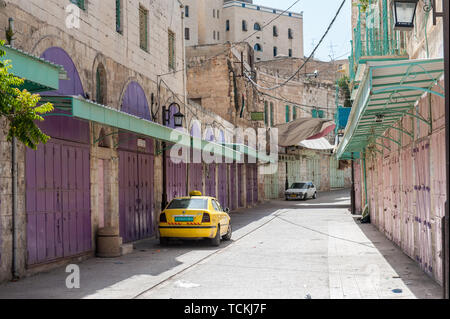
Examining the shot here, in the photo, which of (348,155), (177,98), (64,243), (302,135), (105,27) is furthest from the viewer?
(302,135)

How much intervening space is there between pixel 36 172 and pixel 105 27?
19.3ft

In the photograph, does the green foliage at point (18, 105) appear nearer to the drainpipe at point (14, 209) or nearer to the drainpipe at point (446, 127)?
the drainpipe at point (14, 209)

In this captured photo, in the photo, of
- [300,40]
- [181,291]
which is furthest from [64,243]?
[300,40]

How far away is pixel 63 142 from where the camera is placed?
1253 centimetres

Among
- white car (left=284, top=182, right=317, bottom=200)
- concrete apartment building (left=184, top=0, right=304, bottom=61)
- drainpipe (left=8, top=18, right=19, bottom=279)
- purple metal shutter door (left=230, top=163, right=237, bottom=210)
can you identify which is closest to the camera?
drainpipe (left=8, top=18, right=19, bottom=279)

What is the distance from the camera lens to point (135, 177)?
1767 centimetres

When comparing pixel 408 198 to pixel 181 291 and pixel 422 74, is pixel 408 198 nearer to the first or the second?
pixel 422 74

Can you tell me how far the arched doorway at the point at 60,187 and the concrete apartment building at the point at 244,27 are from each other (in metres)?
55.0

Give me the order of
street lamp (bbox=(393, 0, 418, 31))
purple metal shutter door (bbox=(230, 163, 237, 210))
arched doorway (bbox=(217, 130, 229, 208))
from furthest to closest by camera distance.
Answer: purple metal shutter door (bbox=(230, 163, 237, 210)) → arched doorway (bbox=(217, 130, 229, 208)) → street lamp (bbox=(393, 0, 418, 31))

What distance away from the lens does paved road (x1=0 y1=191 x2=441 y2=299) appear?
8.85 metres

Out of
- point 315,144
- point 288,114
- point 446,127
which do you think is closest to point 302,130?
point 315,144

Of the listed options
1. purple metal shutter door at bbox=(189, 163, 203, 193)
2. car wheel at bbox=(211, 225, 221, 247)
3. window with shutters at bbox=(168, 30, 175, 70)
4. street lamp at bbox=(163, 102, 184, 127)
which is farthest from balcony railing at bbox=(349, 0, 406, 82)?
purple metal shutter door at bbox=(189, 163, 203, 193)

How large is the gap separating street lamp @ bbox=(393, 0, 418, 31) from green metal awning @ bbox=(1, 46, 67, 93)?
18.5 feet

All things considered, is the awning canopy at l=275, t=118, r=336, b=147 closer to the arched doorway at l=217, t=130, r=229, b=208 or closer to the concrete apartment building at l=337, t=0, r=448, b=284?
the arched doorway at l=217, t=130, r=229, b=208
